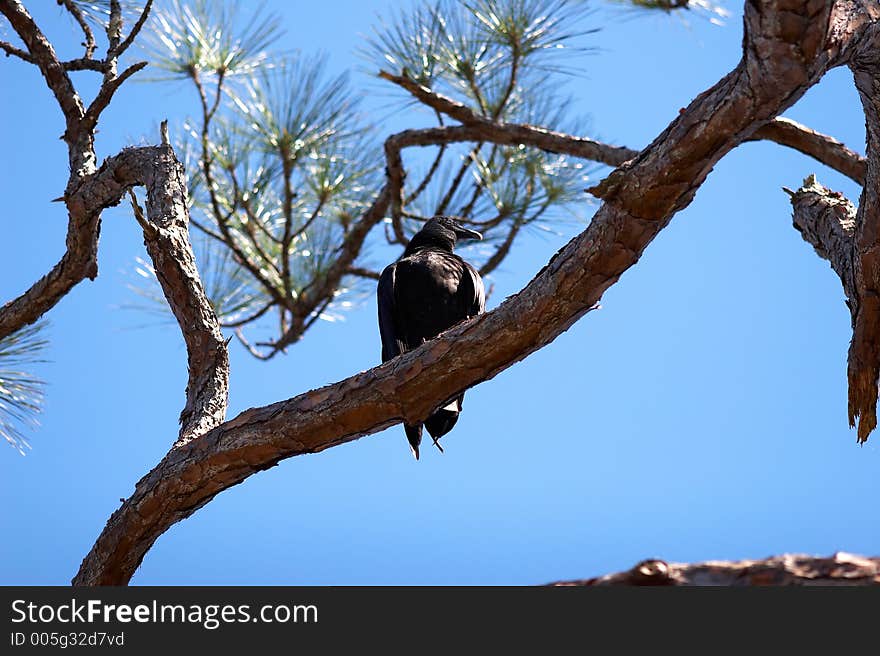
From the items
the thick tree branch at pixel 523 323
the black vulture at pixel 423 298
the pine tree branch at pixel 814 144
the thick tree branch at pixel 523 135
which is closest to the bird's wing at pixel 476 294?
the black vulture at pixel 423 298

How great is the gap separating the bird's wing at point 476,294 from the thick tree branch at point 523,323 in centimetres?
133

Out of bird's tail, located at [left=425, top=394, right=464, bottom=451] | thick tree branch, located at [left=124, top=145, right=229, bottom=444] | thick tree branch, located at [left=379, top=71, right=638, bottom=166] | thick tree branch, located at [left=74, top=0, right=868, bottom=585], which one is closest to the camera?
thick tree branch, located at [left=74, top=0, right=868, bottom=585]

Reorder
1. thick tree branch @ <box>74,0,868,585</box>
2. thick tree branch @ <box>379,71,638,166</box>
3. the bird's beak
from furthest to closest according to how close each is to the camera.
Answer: the bird's beak, thick tree branch @ <box>379,71,638,166</box>, thick tree branch @ <box>74,0,868,585</box>

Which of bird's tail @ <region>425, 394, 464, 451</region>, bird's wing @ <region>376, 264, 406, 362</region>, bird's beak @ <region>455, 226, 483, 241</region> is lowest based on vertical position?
bird's tail @ <region>425, 394, 464, 451</region>

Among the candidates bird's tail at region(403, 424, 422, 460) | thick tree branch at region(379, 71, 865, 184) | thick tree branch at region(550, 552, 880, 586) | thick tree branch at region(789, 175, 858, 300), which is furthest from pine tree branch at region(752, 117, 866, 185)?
thick tree branch at region(550, 552, 880, 586)

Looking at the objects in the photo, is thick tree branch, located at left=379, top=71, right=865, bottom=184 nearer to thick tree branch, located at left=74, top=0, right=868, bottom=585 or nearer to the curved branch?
the curved branch

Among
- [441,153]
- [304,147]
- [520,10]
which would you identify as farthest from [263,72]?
[520,10]

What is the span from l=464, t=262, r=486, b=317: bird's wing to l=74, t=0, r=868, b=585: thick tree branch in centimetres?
133

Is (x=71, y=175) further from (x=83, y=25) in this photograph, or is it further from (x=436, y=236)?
(x=436, y=236)

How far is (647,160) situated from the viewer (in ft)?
5.16

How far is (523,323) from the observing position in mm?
1717

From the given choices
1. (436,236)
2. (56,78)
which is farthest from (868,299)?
(56,78)

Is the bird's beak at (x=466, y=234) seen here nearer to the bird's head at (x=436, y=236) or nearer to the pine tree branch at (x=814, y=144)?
the bird's head at (x=436, y=236)

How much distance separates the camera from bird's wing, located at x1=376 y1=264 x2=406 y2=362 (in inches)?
122
